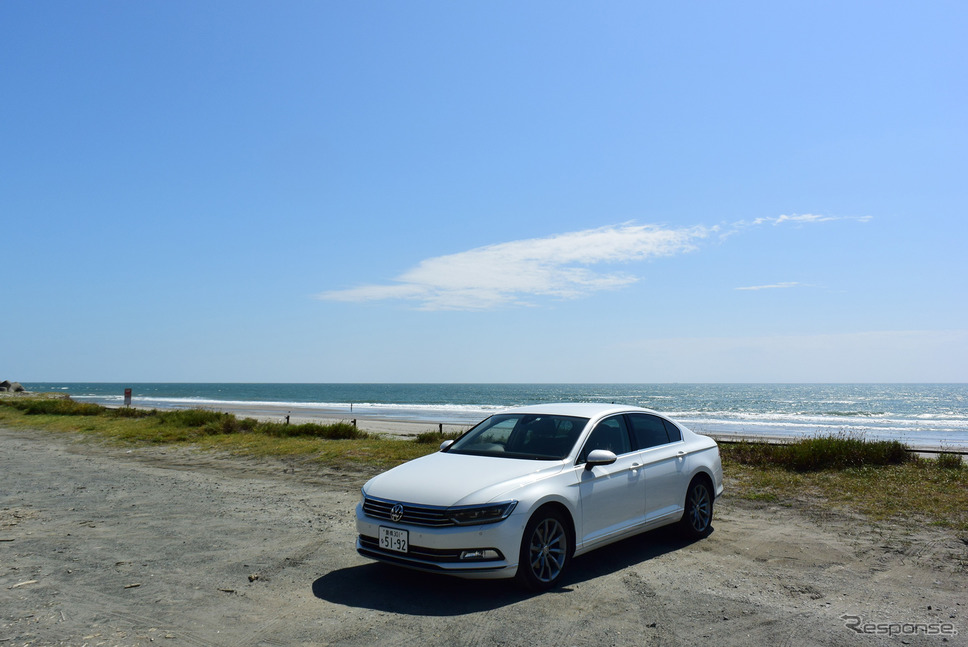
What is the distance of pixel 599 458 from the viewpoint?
236 inches

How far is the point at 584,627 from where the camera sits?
15.6 ft

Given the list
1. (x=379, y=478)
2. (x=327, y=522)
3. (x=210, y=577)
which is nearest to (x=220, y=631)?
(x=210, y=577)

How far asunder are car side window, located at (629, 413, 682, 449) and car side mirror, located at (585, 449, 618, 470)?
95cm

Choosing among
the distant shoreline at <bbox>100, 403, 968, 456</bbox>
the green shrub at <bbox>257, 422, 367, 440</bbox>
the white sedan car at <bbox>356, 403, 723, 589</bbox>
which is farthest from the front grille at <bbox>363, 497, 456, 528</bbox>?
the green shrub at <bbox>257, 422, 367, 440</bbox>

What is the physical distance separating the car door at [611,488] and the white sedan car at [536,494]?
0.01 m

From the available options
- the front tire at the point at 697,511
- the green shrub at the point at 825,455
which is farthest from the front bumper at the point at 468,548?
the green shrub at the point at 825,455

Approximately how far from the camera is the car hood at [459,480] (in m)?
5.43

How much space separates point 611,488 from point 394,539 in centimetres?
210

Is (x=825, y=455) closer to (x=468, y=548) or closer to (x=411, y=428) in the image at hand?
(x=468, y=548)

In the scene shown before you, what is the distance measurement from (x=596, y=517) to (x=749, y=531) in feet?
9.43

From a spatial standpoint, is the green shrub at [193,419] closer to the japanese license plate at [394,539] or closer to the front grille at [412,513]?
the front grille at [412,513]

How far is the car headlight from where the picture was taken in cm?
532

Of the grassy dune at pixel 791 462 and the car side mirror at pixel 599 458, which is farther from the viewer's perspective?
the grassy dune at pixel 791 462

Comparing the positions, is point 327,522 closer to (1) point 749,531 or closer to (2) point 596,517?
(2) point 596,517
